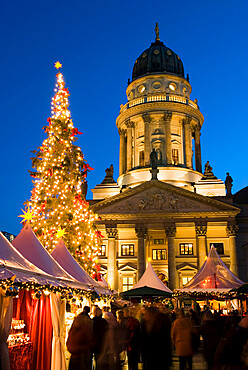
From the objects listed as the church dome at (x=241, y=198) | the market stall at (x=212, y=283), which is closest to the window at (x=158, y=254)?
the church dome at (x=241, y=198)

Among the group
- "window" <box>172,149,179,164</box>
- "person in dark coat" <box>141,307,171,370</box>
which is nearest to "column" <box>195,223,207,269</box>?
"window" <box>172,149,179,164</box>

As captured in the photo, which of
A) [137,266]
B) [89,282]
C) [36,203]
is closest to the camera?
[89,282]

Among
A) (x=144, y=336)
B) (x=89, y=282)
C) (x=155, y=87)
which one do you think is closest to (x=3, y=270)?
(x=144, y=336)

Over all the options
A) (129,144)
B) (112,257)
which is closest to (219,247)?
(112,257)

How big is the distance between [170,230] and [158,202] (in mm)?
3750

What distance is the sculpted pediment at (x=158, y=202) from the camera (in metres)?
49.9

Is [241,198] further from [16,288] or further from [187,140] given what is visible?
[16,288]

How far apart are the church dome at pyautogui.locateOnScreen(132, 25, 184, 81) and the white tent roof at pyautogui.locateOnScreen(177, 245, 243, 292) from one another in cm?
4987

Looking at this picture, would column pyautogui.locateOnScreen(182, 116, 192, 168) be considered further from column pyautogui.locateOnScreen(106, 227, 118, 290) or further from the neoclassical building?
column pyautogui.locateOnScreen(106, 227, 118, 290)

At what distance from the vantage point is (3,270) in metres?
9.41

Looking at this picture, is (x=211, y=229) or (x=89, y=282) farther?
(x=211, y=229)

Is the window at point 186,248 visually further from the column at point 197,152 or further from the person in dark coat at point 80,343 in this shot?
the person in dark coat at point 80,343

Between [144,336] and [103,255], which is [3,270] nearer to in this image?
[144,336]

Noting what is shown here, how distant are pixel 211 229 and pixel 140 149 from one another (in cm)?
1921
